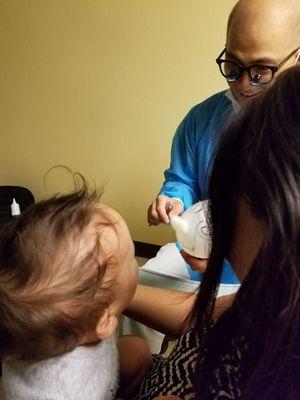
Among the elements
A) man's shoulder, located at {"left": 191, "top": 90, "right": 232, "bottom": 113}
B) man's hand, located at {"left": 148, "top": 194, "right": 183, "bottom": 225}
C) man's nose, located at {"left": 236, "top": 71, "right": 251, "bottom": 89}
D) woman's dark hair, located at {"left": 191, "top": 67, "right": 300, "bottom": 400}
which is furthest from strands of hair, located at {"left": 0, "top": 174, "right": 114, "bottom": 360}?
man's shoulder, located at {"left": 191, "top": 90, "right": 232, "bottom": 113}

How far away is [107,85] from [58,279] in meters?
1.22

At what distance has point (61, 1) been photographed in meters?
1.61

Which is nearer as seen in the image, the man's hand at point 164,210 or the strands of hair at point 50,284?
the strands of hair at point 50,284

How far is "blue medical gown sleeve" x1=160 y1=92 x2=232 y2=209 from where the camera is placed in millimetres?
1112

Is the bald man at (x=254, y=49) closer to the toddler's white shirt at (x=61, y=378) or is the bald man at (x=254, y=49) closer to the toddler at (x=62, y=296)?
the toddler at (x=62, y=296)

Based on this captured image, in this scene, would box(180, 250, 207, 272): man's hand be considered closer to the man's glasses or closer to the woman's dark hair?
the woman's dark hair

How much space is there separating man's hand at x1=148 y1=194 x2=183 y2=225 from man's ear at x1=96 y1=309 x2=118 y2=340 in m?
0.36

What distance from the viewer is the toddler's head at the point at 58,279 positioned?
1.84ft

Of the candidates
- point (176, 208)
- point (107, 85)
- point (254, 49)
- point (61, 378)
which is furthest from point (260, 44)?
point (107, 85)

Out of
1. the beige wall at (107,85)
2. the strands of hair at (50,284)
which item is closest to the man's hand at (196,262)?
the strands of hair at (50,284)

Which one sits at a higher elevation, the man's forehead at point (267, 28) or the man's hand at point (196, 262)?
the man's forehead at point (267, 28)

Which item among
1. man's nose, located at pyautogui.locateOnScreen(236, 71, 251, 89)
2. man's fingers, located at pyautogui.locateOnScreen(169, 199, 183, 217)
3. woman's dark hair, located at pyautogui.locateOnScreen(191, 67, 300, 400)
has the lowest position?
man's fingers, located at pyautogui.locateOnScreen(169, 199, 183, 217)

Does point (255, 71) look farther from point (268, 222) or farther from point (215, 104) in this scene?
point (268, 222)

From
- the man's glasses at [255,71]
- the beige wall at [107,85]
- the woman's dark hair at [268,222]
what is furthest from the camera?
the beige wall at [107,85]
